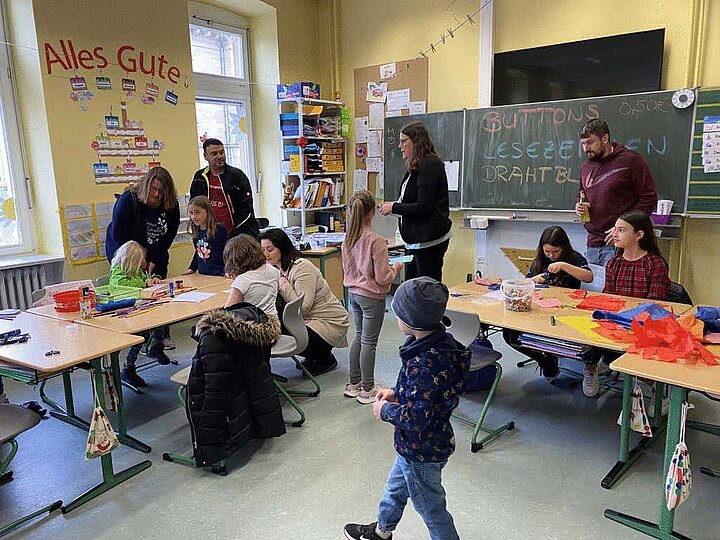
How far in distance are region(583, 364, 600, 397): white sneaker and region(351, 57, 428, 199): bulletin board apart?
10.5ft

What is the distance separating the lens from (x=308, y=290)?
3.48 meters

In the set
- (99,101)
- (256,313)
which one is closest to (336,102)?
(99,101)

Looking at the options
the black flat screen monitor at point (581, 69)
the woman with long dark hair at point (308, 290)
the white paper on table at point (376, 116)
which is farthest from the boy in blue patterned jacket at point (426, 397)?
the white paper on table at point (376, 116)

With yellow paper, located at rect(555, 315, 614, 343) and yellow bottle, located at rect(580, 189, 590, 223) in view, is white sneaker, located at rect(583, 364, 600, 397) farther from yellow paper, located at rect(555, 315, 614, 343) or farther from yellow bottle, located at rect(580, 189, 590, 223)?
yellow bottle, located at rect(580, 189, 590, 223)

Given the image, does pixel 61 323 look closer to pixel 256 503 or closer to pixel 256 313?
pixel 256 313

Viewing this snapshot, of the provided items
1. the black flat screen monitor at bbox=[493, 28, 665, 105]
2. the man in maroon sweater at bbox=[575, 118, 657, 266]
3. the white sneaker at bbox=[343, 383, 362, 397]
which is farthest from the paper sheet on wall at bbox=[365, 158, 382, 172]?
the white sneaker at bbox=[343, 383, 362, 397]

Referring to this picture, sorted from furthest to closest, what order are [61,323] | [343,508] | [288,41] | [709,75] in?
[288,41] → [709,75] → [61,323] → [343,508]

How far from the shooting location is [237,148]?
19.2 feet

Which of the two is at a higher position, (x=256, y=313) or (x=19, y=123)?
(x=19, y=123)

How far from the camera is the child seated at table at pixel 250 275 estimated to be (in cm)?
287

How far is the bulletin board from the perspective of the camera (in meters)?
5.49

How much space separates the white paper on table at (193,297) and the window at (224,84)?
2.26m

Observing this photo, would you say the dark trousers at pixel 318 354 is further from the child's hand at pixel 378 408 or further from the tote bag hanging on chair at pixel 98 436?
the child's hand at pixel 378 408

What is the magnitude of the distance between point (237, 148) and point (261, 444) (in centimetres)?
379
